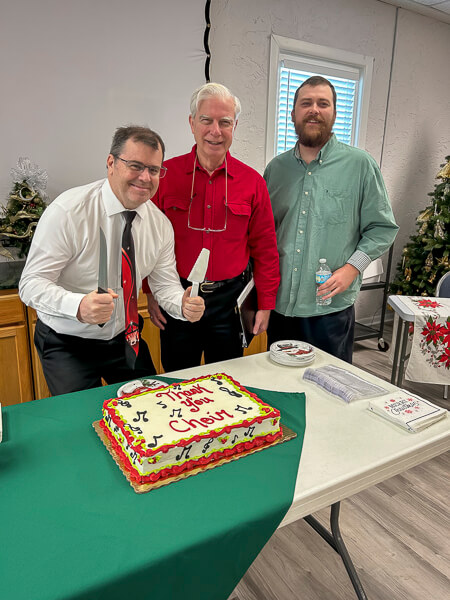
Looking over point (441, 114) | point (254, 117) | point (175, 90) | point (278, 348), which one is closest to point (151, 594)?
point (278, 348)

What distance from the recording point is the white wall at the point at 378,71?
10.1 feet

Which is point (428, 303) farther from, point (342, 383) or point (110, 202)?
point (110, 202)

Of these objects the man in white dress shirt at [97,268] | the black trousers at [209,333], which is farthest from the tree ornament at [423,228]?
the man in white dress shirt at [97,268]

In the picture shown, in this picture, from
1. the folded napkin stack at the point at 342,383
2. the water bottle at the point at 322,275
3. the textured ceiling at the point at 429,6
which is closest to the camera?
the folded napkin stack at the point at 342,383

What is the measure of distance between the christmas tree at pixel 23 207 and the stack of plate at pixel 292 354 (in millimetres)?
1666

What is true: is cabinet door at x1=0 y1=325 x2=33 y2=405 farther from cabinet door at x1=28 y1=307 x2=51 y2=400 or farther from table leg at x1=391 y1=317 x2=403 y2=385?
table leg at x1=391 y1=317 x2=403 y2=385

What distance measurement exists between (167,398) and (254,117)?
274 centimetres

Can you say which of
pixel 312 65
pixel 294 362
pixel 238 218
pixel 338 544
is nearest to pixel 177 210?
pixel 238 218

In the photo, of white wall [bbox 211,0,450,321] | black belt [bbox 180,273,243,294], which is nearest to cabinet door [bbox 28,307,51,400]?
black belt [bbox 180,273,243,294]

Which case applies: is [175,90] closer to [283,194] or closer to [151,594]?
[283,194]

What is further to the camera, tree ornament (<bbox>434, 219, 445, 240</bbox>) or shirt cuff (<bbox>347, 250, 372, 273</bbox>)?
tree ornament (<bbox>434, 219, 445, 240</bbox>)

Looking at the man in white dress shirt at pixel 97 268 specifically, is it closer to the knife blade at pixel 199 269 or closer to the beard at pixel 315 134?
the knife blade at pixel 199 269

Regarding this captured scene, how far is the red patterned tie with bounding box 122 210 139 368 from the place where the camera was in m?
1.51

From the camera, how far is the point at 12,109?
2463 mm
